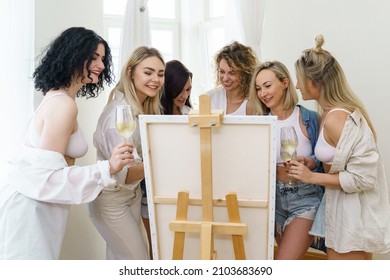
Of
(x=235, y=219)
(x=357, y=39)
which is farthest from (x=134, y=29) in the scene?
(x=235, y=219)

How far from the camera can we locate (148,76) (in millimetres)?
2152

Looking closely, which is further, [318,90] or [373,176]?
[318,90]

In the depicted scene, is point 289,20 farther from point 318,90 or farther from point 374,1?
point 318,90

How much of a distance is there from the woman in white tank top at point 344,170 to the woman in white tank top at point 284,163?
0.10 meters

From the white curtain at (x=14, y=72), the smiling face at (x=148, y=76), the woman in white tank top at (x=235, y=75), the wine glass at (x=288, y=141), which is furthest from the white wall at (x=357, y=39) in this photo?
the white curtain at (x=14, y=72)

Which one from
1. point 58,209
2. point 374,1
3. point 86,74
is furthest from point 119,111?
point 374,1

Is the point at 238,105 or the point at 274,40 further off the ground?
the point at 274,40

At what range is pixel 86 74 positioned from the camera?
6.21 feet

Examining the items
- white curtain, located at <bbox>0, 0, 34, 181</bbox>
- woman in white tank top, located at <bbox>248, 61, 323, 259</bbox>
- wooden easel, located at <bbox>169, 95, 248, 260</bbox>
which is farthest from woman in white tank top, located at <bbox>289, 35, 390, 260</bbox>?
white curtain, located at <bbox>0, 0, 34, 181</bbox>

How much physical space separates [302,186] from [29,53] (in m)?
1.49

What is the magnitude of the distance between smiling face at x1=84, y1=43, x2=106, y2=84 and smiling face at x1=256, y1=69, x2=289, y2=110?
2.49 ft

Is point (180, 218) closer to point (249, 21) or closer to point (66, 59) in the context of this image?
point (66, 59)

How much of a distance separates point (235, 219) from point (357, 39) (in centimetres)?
172

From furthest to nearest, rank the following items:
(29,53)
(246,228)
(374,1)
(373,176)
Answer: (374,1), (29,53), (373,176), (246,228)
